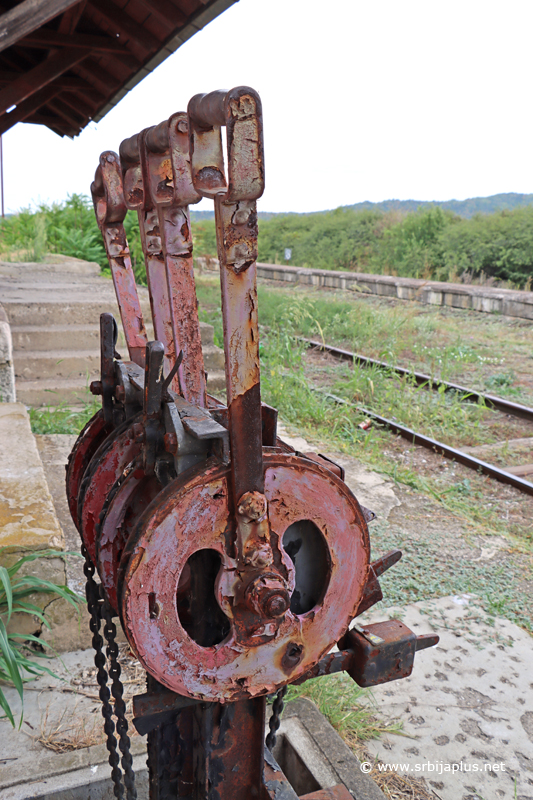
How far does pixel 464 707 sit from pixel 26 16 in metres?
4.02

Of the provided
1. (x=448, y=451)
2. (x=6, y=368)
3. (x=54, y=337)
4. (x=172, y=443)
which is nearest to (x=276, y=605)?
(x=172, y=443)

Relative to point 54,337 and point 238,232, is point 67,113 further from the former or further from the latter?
point 238,232

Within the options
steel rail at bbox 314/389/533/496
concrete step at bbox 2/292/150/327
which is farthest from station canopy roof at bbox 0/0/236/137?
steel rail at bbox 314/389/533/496

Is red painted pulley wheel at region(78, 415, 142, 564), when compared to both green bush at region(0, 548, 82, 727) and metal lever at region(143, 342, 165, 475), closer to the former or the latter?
metal lever at region(143, 342, 165, 475)

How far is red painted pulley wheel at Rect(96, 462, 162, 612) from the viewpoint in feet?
3.72

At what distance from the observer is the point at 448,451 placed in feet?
17.2

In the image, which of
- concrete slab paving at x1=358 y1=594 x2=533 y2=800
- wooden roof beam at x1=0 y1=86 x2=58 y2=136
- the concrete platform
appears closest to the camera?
concrete slab paving at x1=358 y1=594 x2=533 y2=800

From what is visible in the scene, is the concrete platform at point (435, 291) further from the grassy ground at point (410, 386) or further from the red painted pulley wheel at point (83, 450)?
the red painted pulley wheel at point (83, 450)

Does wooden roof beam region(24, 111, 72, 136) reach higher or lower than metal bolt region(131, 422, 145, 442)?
higher

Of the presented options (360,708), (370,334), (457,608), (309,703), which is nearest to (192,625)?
(309,703)

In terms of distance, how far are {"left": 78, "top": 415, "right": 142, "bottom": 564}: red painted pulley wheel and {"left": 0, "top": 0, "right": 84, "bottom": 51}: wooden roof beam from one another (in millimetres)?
3095

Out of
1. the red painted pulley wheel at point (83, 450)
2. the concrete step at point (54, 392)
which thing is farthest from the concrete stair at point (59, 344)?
the red painted pulley wheel at point (83, 450)

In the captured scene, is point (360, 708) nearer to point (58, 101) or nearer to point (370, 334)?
point (370, 334)

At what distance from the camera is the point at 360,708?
2.42 m
